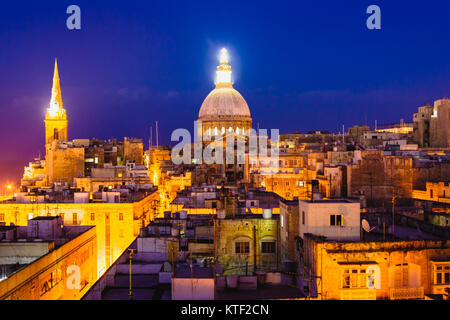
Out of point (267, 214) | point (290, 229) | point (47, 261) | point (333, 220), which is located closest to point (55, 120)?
point (47, 261)

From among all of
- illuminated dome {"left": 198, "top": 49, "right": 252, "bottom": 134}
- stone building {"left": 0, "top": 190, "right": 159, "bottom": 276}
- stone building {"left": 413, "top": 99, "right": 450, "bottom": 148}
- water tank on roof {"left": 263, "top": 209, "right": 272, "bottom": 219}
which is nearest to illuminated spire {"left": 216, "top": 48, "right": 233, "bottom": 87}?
illuminated dome {"left": 198, "top": 49, "right": 252, "bottom": 134}

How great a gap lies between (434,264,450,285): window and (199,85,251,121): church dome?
Answer: 48.7 metres

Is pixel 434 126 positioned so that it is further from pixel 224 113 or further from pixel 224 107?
pixel 224 107

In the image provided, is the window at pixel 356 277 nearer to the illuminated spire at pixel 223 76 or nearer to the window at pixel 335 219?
the window at pixel 335 219

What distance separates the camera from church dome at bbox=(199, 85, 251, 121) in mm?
58000

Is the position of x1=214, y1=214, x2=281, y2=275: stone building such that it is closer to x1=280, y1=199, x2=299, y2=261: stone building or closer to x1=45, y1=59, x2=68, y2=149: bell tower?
x1=280, y1=199, x2=299, y2=261: stone building

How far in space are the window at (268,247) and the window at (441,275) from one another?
487 cm

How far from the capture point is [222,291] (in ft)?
32.4

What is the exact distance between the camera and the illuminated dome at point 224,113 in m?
57.3

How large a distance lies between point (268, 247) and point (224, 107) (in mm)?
46117

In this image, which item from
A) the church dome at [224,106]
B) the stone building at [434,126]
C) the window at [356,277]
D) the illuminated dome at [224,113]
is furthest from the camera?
the church dome at [224,106]

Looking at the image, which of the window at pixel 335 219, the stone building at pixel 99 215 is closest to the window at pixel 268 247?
the window at pixel 335 219
